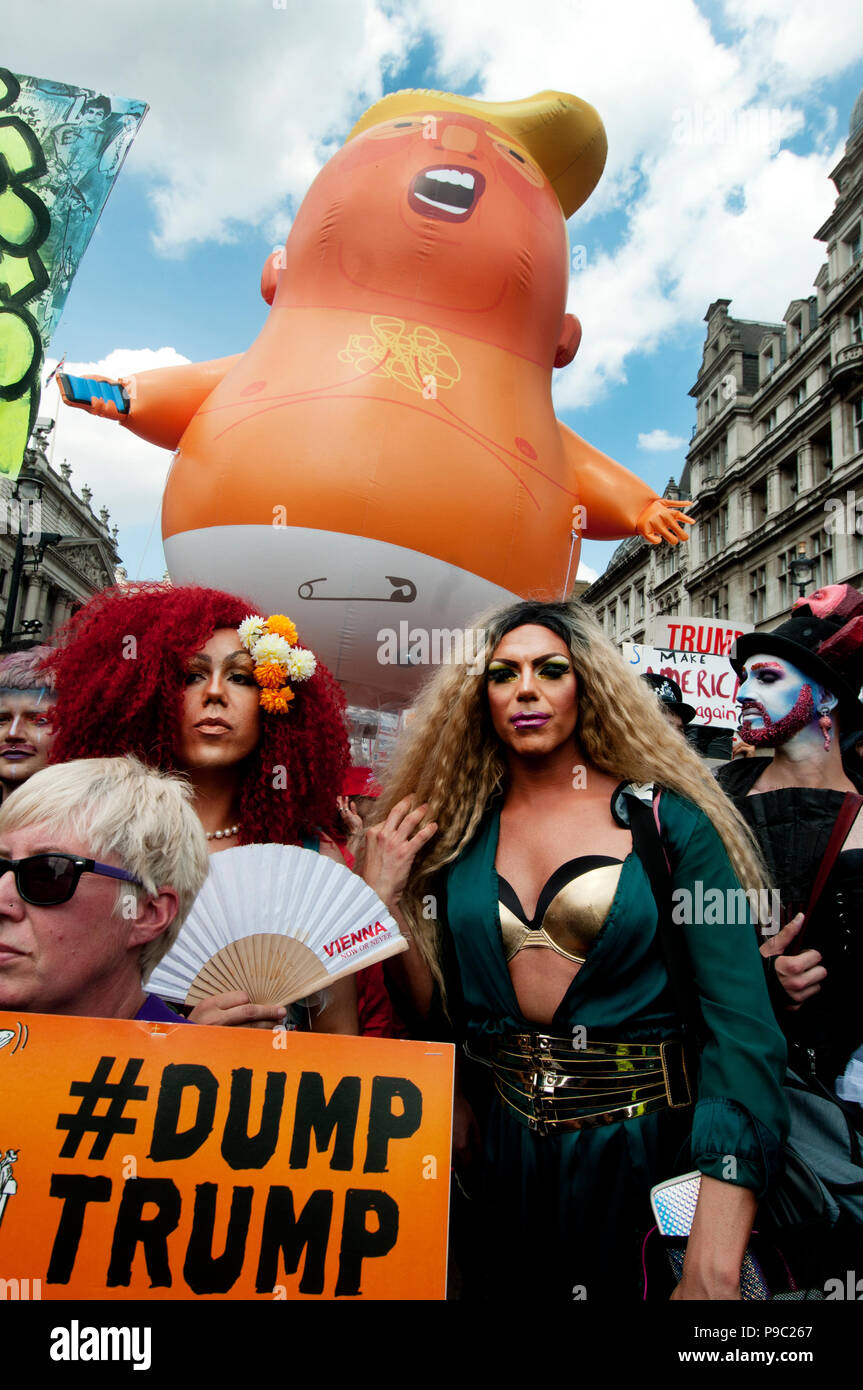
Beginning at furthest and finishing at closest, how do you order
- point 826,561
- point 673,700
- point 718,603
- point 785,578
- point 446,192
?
point 718,603 < point 785,578 < point 826,561 < point 673,700 < point 446,192

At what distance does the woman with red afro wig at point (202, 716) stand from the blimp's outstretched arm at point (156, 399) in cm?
226

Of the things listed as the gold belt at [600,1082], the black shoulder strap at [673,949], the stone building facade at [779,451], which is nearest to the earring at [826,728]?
the black shoulder strap at [673,949]

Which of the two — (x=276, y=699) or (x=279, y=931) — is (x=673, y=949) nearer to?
(x=279, y=931)

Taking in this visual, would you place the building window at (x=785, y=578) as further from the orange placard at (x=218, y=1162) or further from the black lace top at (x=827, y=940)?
the orange placard at (x=218, y=1162)

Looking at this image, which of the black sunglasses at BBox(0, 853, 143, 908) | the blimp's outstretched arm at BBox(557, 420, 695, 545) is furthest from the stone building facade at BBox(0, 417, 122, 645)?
the black sunglasses at BBox(0, 853, 143, 908)

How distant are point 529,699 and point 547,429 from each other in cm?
264

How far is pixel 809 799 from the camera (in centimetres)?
265

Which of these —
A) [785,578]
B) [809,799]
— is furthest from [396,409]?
[785,578]

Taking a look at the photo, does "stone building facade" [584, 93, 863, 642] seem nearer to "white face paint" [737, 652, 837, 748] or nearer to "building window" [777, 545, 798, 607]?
"building window" [777, 545, 798, 607]

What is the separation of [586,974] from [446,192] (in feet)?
12.8

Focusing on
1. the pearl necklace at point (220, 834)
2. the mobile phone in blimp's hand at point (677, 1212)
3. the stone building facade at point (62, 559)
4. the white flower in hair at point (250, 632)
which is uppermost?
the stone building facade at point (62, 559)

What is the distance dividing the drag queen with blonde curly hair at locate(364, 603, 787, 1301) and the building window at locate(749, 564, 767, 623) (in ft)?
111

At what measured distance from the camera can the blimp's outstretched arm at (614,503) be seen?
471 cm

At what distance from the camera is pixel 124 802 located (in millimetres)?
1687
